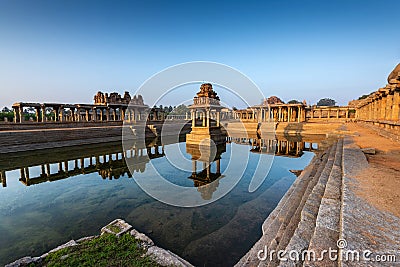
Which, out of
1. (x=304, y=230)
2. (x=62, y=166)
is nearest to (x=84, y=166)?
(x=62, y=166)

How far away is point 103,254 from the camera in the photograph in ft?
9.86

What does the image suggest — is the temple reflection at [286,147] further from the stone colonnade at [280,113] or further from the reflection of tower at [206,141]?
the stone colonnade at [280,113]

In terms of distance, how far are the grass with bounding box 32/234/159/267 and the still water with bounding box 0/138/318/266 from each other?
1172 mm

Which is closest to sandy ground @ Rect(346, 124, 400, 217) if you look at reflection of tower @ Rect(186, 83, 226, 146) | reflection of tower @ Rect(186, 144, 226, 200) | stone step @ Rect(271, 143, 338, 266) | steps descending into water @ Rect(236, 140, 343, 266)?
→ steps descending into water @ Rect(236, 140, 343, 266)

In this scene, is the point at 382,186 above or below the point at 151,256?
above

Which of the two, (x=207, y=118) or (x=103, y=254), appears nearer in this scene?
(x=103, y=254)

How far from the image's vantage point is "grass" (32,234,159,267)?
2.80m

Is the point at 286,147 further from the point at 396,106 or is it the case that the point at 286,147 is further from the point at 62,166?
the point at 62,166

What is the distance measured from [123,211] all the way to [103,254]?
2986mm

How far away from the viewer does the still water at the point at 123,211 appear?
4168 millimetres

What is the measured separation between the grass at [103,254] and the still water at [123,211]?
117 centimetres

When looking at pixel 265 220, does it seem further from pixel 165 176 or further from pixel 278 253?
pixel 165 176

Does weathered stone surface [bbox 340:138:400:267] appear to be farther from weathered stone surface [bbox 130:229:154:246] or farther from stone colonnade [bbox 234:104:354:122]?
stone colonnade [bbox 234:104:354:122]

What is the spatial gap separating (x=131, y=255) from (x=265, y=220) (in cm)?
358
